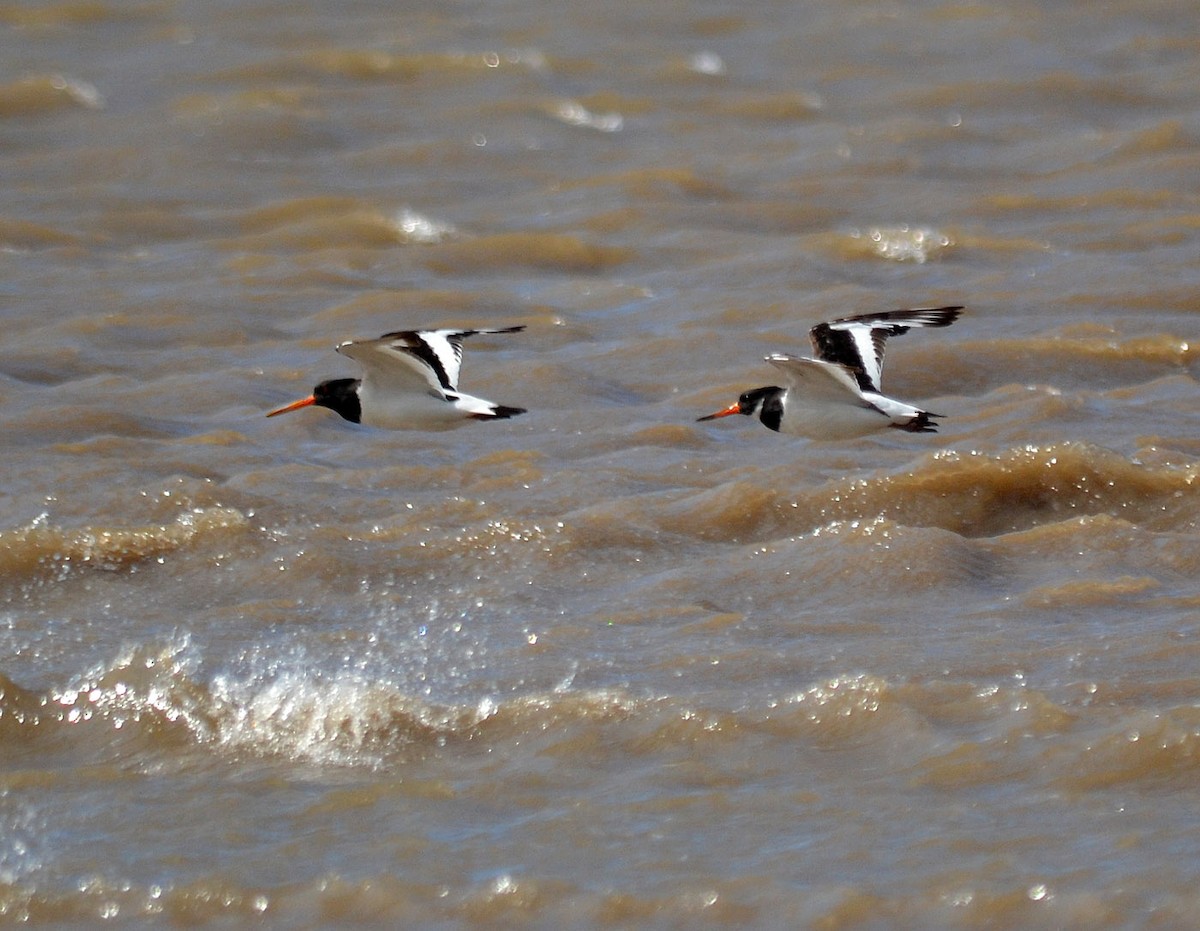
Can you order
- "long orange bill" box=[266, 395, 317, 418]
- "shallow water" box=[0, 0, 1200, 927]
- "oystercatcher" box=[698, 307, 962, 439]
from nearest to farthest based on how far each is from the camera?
"shallow water" box=[0, 0, 1200, 927]
"oystercatcher" box=[698, 307, 962, 439]
"long orange bill" box=[266, 395, 317, 418]

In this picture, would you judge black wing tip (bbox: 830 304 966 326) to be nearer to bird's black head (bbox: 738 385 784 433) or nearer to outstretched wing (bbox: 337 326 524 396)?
bird's black head (bbox: 738 385 784 433)

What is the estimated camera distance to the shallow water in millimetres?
4746

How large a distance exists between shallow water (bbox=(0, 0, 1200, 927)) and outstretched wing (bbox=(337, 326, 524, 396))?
42 cm

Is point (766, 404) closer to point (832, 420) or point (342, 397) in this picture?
point (832, 420)

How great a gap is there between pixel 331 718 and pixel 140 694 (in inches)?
24.0

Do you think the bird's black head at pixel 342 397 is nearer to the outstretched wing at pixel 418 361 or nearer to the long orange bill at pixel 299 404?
the long orange bill at pixel 299 404

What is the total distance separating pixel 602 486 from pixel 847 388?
99cm

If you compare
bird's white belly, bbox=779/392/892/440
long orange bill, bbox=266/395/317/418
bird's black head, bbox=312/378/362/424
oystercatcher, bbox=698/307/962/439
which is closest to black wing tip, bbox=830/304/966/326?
oystercatcher, bbox=698/307/962/439

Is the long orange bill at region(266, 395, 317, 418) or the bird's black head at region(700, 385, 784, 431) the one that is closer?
the bird's black head at region(700, 385, 784, 431)

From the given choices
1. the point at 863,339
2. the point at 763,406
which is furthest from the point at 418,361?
the point at 863,339

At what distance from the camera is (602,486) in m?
7.09

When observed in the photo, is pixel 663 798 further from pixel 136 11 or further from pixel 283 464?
pixel 136 11

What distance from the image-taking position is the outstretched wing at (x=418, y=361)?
6.83 meters

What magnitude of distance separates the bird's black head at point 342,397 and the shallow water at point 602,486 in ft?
0.80
